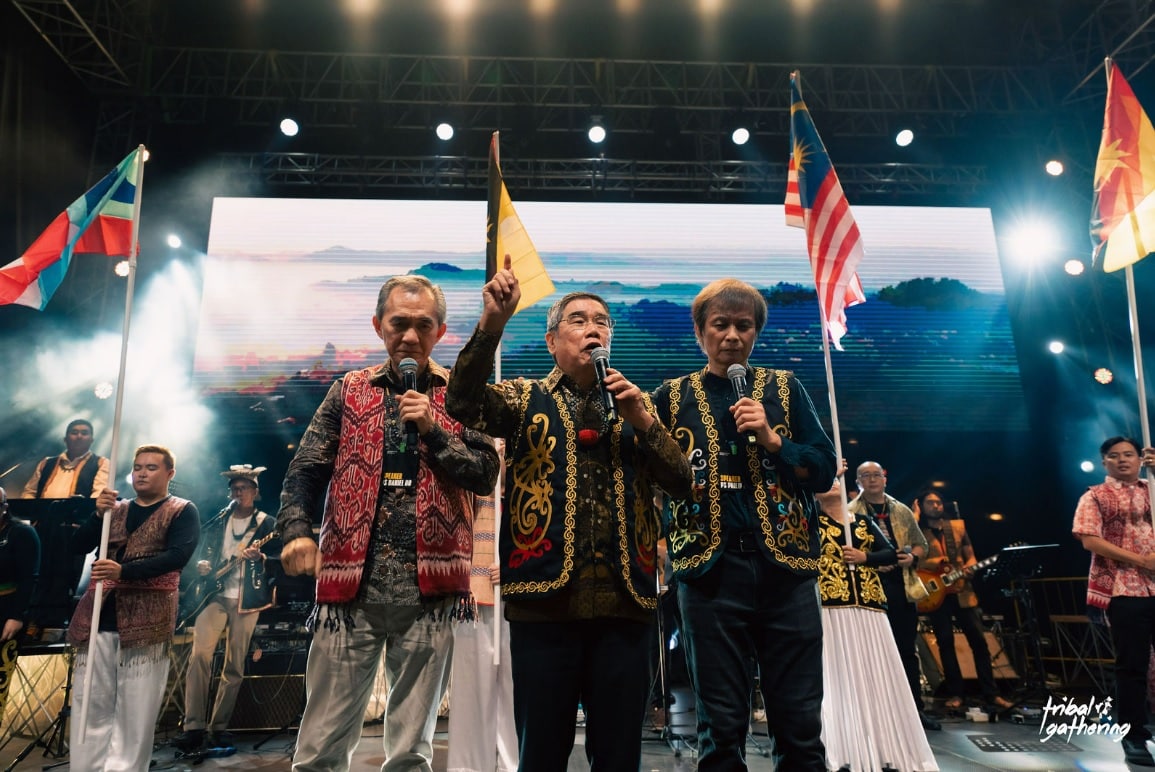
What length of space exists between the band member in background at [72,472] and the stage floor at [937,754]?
82.2 inches

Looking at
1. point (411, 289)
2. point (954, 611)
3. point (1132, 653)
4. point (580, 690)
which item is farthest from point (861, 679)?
point (954, 611)

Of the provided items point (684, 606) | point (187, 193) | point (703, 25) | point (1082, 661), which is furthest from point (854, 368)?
point (187, 193)

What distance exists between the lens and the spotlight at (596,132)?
8672 mm

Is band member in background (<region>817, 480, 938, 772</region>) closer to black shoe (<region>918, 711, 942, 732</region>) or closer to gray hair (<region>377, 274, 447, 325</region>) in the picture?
black shoe (<region>918, 711, 942, 732</region>)

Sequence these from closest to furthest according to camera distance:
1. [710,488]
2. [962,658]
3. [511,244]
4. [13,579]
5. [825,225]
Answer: [710,488] < [511,244] < [825,225] < [13,579] < [962,658]

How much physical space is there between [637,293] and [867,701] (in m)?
5.45

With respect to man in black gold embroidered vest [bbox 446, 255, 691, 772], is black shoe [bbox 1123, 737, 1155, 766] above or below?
below

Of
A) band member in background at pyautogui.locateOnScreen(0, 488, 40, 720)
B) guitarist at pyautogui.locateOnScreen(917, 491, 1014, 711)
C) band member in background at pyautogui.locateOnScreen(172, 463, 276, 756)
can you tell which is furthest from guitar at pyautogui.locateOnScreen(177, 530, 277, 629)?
guitarist at pyautogui.locateOnScreen(917, 491, 1014, 711)

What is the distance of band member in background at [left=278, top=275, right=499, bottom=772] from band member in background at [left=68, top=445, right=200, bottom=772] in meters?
2.25

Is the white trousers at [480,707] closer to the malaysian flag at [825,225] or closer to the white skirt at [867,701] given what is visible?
the white skirt at [867,701]

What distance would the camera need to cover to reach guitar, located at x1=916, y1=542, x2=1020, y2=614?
661 cm

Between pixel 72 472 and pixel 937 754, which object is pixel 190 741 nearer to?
pixel 72 472

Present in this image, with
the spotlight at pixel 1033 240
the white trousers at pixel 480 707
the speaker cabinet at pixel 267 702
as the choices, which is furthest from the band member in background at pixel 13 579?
the spotlight at pixel 1033 240

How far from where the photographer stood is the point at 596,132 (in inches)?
346
